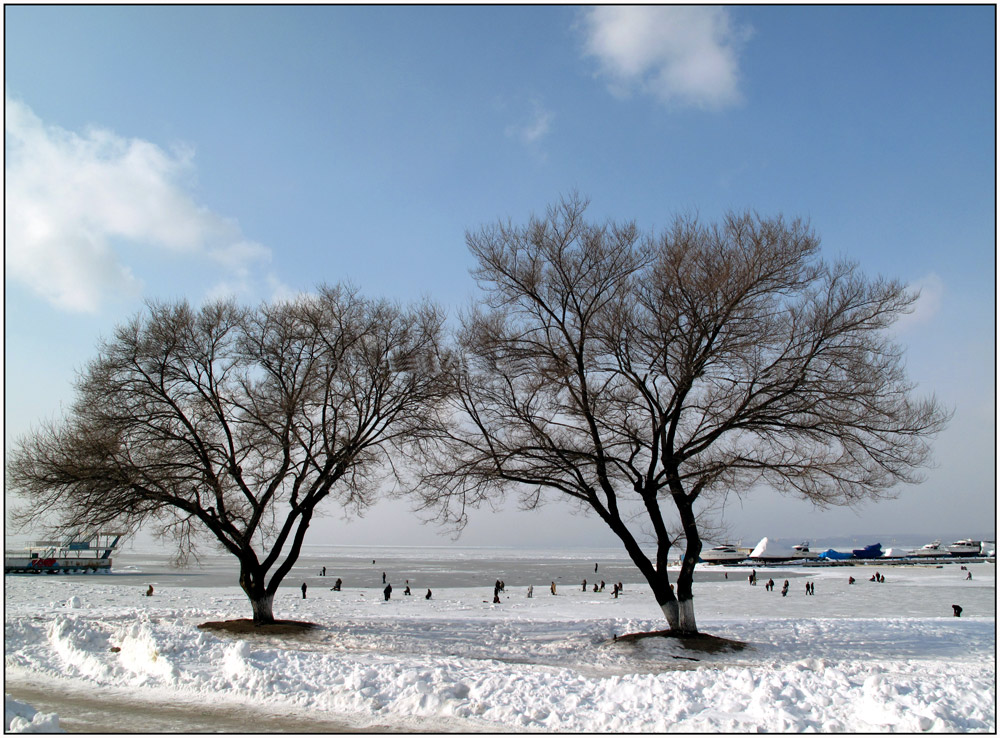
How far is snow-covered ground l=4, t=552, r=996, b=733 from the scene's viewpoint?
8.52 meters

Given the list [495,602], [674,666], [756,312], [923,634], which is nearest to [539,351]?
[756,312]

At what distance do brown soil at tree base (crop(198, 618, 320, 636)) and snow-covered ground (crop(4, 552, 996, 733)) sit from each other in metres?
0.75

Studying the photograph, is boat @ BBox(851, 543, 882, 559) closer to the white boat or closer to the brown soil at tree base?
the white boat

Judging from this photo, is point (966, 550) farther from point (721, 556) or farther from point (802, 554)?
point (721, 556)

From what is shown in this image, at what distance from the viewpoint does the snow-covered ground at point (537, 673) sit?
336 inches

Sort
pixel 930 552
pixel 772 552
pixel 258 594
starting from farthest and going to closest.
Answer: pixel 930 552
pixel 772 552
pixel 258 594

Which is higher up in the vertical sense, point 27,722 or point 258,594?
point 258,594

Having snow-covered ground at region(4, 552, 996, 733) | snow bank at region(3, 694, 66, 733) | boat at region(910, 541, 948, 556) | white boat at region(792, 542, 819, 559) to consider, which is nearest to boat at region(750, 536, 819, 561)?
white boat at region(792, 542, 819, 559)

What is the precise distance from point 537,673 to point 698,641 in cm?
649


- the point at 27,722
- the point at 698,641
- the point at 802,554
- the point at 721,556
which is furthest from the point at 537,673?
the point at 802,554

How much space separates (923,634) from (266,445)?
66.4ft

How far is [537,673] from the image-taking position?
1100cm

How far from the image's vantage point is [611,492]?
16.9 metres

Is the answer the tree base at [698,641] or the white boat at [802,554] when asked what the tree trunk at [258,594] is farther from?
the white boat at [802,554]
